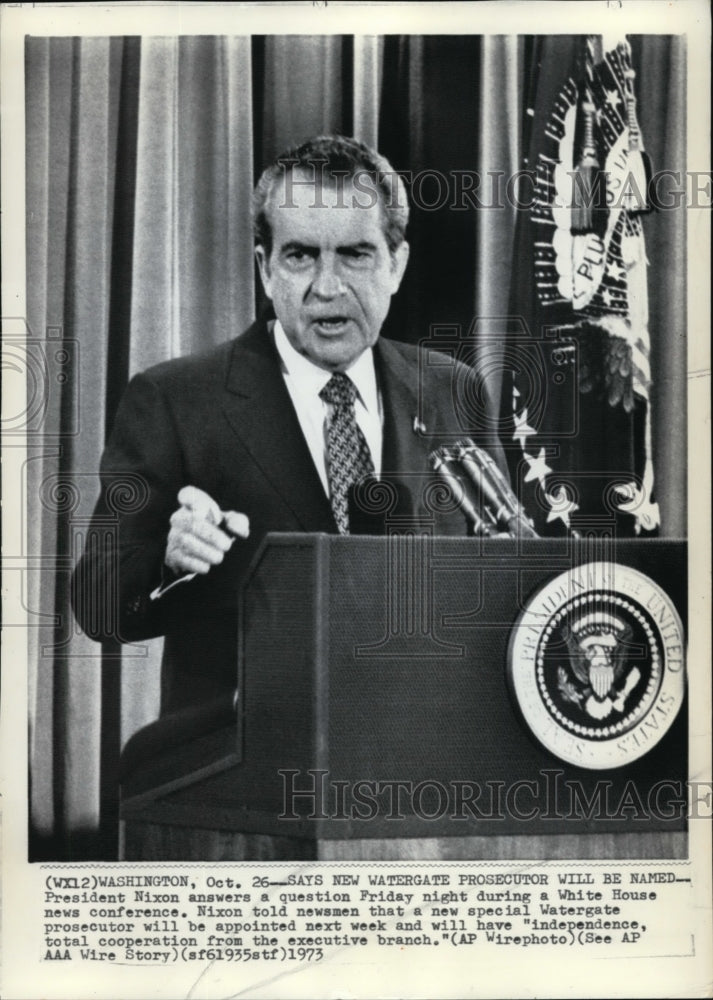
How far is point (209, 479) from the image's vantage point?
2.63 metres

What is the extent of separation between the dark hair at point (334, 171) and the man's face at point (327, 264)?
0.02m

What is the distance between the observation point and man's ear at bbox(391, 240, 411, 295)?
267 centimetres

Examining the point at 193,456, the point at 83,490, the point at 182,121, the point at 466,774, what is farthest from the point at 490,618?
the point at 182,121

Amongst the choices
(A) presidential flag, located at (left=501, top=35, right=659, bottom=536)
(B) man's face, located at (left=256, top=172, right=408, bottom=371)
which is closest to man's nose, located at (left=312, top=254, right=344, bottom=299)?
(B) man's face, located at (left=256, top=172, right=408, bottom=371)

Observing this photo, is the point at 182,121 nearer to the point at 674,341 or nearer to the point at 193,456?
the point at 193,456

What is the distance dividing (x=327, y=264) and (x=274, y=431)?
1.21ft

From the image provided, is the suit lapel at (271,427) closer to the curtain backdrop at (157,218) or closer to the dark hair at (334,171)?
the curtain backdrop at (157,218)

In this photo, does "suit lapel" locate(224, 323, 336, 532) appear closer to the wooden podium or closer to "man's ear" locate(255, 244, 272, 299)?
"man's ear" locate(255, 244, 272, 299)

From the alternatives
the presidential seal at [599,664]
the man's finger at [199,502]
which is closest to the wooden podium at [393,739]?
the presidential seal at [599,664]

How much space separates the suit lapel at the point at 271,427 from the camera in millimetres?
2627

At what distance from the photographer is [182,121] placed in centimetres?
268

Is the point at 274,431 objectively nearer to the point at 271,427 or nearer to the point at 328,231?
the point at 271,427

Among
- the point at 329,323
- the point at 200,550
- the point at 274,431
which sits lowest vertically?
the point at 200,550

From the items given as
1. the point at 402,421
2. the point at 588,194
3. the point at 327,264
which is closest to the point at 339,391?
the point at 402,421
